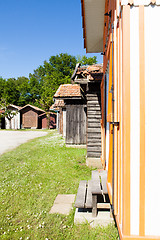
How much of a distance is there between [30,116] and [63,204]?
36640 millimetres

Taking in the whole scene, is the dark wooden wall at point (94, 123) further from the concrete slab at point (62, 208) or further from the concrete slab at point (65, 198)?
the concrete slab at point (62, 208)

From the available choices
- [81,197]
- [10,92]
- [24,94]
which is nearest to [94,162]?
[81,197]

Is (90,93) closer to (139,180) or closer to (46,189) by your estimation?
(46,189)

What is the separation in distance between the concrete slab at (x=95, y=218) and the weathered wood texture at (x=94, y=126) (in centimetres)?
378

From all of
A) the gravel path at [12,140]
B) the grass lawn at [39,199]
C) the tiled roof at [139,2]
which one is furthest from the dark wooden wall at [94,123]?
the gravel path at [12,140]

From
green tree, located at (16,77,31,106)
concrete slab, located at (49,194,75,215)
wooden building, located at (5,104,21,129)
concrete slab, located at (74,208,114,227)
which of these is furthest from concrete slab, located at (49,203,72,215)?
green tree, located at (16,77,31,106)

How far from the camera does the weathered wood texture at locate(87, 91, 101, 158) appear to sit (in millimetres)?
7199

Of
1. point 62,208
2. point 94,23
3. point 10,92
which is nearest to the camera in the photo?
point 62,208

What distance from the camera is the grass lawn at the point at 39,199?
3049mm

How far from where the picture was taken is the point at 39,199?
4324 millimetres

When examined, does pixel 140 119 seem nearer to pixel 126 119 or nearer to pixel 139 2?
pixel 126 119

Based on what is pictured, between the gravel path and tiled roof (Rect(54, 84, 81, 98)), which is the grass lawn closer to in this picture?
tiled roof (Rect(54, 84, 81, 98))

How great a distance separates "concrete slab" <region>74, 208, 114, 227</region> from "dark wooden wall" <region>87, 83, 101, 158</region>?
3785 mm
